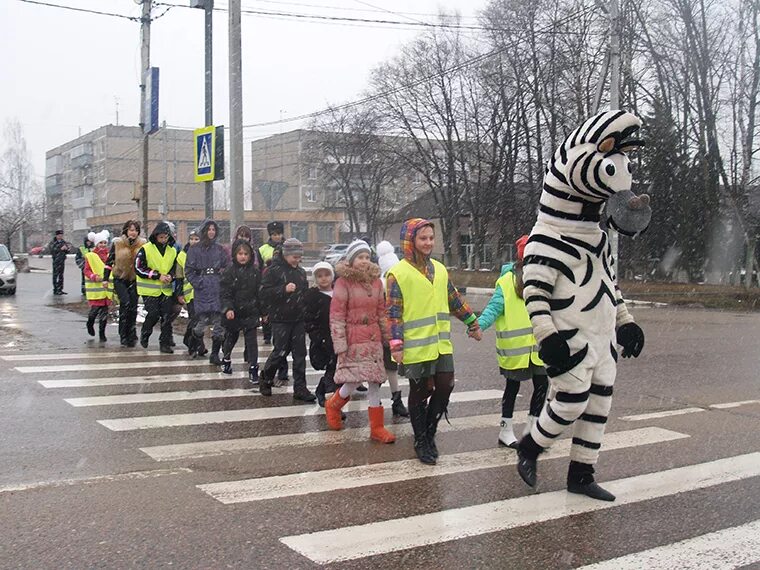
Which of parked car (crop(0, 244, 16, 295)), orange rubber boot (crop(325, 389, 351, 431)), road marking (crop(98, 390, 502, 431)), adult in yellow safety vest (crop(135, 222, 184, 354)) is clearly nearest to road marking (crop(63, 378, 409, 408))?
road marking (crop(98, 390, 502, 431))

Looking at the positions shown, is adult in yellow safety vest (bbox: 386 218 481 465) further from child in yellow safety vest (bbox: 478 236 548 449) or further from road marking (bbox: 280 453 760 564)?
road marking (bbox: 280 453 760 564)

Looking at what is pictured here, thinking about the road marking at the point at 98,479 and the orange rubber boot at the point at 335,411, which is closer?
the road marking at the point at 98,479

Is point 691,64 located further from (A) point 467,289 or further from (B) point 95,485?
(B) point 95,485

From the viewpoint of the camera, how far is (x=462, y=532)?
459cm

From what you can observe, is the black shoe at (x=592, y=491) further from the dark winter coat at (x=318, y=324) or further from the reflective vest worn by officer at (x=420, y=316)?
the dark winter coat at (x=318, y=324)

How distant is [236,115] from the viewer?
1447cm

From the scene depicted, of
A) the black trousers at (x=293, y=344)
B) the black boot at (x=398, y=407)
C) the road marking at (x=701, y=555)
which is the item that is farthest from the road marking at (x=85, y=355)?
the road marking at (x=701, y=555)

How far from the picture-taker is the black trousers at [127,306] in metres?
12.1

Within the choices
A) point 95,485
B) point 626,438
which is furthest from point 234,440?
point 626,438

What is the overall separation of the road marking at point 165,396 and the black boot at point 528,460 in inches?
161

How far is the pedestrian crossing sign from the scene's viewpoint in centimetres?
A: 1455

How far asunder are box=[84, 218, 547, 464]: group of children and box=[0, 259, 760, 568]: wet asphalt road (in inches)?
12.9

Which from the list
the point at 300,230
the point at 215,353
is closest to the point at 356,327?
the point at 215,353

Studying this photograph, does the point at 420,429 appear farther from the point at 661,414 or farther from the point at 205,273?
the point at 205,273
